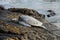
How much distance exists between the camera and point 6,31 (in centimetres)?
461

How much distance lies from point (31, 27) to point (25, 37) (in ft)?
2.57

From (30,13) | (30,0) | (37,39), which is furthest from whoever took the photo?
(30,0)

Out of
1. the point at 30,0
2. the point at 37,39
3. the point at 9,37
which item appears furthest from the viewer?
the point at 30,0

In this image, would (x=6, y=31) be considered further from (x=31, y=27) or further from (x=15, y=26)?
(x=31, y=27)

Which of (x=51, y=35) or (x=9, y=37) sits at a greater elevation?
(x=9, y=37)

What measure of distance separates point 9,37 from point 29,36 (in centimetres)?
58

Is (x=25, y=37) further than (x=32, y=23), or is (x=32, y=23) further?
(x=32, y=23)

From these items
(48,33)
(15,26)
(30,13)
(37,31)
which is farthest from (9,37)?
(30,13)

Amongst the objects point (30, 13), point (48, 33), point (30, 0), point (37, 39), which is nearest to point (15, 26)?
point (37, 39)

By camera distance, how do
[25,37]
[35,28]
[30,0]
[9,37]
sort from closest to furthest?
[9,37], [25,37], [35,28], [30,0]

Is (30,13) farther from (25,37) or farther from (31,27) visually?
(25,37)

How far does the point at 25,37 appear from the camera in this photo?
461 centimetres

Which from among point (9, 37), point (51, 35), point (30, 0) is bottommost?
point (30, 0)

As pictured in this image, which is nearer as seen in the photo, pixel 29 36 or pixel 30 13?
pixel 29 36
